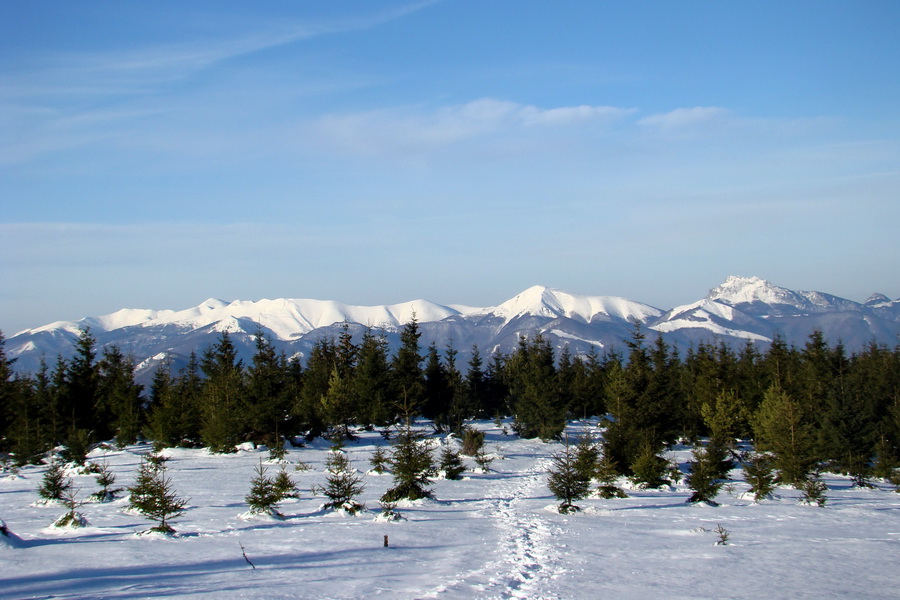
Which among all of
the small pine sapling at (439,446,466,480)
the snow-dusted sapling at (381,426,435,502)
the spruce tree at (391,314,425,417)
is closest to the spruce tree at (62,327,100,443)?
the spruce tree at (391,314,425,417)

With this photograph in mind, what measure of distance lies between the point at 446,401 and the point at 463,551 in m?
41.7

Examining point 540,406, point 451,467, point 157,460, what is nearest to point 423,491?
point 451,467

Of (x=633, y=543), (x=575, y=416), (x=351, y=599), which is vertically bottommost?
(x=575, y=416)

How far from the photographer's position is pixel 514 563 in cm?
1518

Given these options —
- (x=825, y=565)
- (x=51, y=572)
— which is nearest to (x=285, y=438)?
(x=51, y=572)

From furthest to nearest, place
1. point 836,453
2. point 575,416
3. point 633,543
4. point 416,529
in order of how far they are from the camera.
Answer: point 575,416, point 836,453, point 416,529, point 633,543

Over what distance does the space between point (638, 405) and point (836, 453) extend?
1676cm

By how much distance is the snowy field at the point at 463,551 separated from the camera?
12.8 meters

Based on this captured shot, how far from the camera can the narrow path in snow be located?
12.6 m

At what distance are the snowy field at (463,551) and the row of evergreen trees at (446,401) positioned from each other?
7147 millimetres

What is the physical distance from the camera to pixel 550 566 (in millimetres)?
14938

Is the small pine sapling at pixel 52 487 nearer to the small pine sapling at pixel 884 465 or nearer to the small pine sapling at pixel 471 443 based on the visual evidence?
the small pine sapling at pixel 471 443

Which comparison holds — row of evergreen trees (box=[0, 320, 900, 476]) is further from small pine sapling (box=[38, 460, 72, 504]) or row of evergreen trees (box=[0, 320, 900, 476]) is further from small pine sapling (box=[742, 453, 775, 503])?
small pine sapling (box=[38, 460, 72, 504])

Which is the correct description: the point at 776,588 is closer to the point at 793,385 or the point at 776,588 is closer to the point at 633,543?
the point at 633,543
